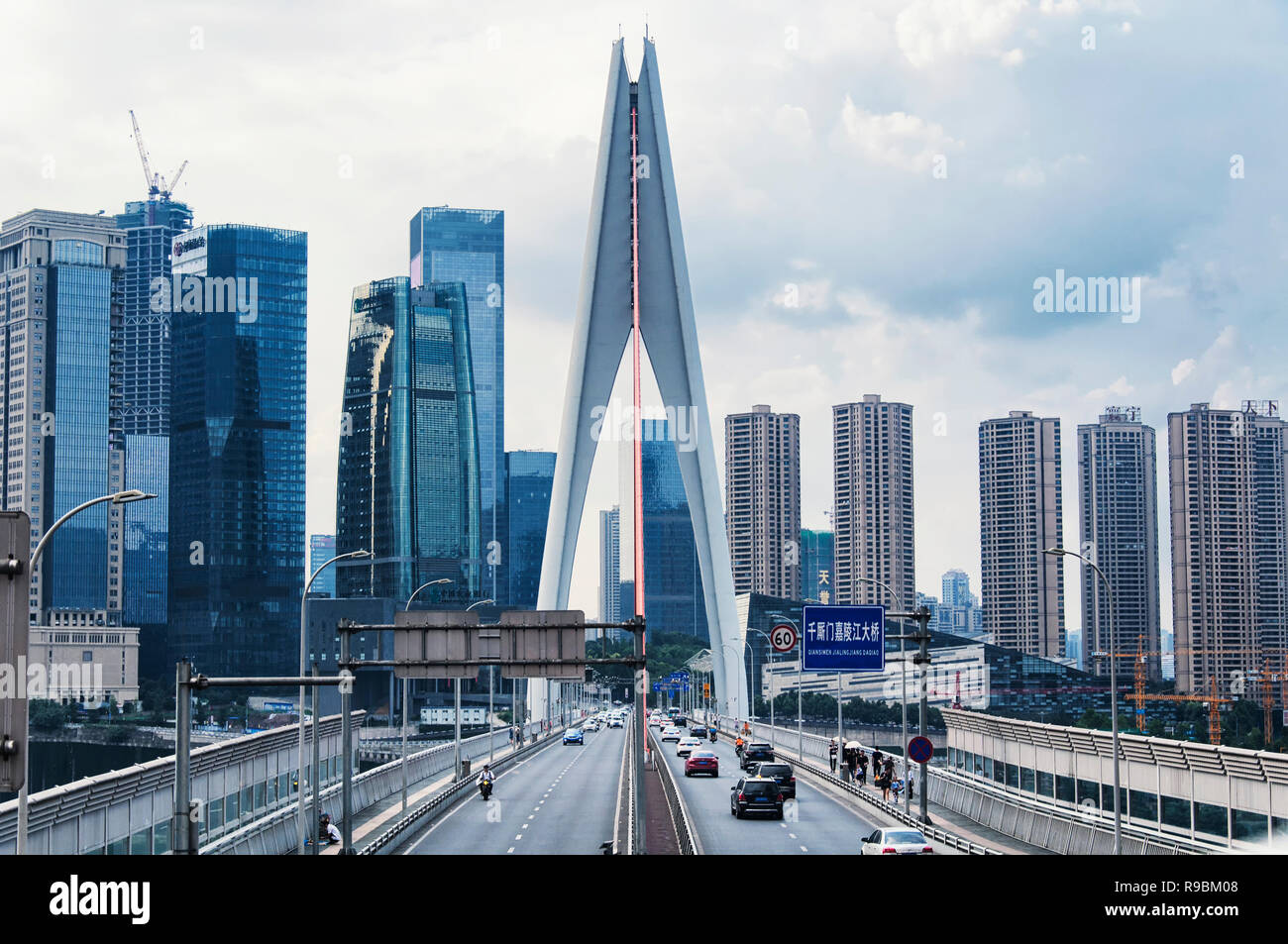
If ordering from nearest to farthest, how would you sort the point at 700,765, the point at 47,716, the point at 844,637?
the point at 844,637
the point at 700,765
the point at 47,716

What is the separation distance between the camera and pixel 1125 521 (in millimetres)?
191500

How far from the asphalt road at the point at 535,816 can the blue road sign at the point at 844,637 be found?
26.0ft

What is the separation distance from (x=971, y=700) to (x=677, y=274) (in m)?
80.1

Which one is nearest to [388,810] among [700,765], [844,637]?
[844,637]

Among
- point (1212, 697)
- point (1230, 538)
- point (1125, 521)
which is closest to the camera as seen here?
point (1212, 697)

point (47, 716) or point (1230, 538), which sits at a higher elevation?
point (1230, 538)

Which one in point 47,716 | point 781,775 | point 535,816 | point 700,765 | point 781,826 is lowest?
point 47,716

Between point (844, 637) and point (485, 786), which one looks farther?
point (485, 786)

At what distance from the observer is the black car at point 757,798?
45219 millimetres

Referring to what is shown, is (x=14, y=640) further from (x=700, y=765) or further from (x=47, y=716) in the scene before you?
(x=47, y=716)

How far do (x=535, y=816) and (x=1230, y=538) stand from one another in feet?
432
